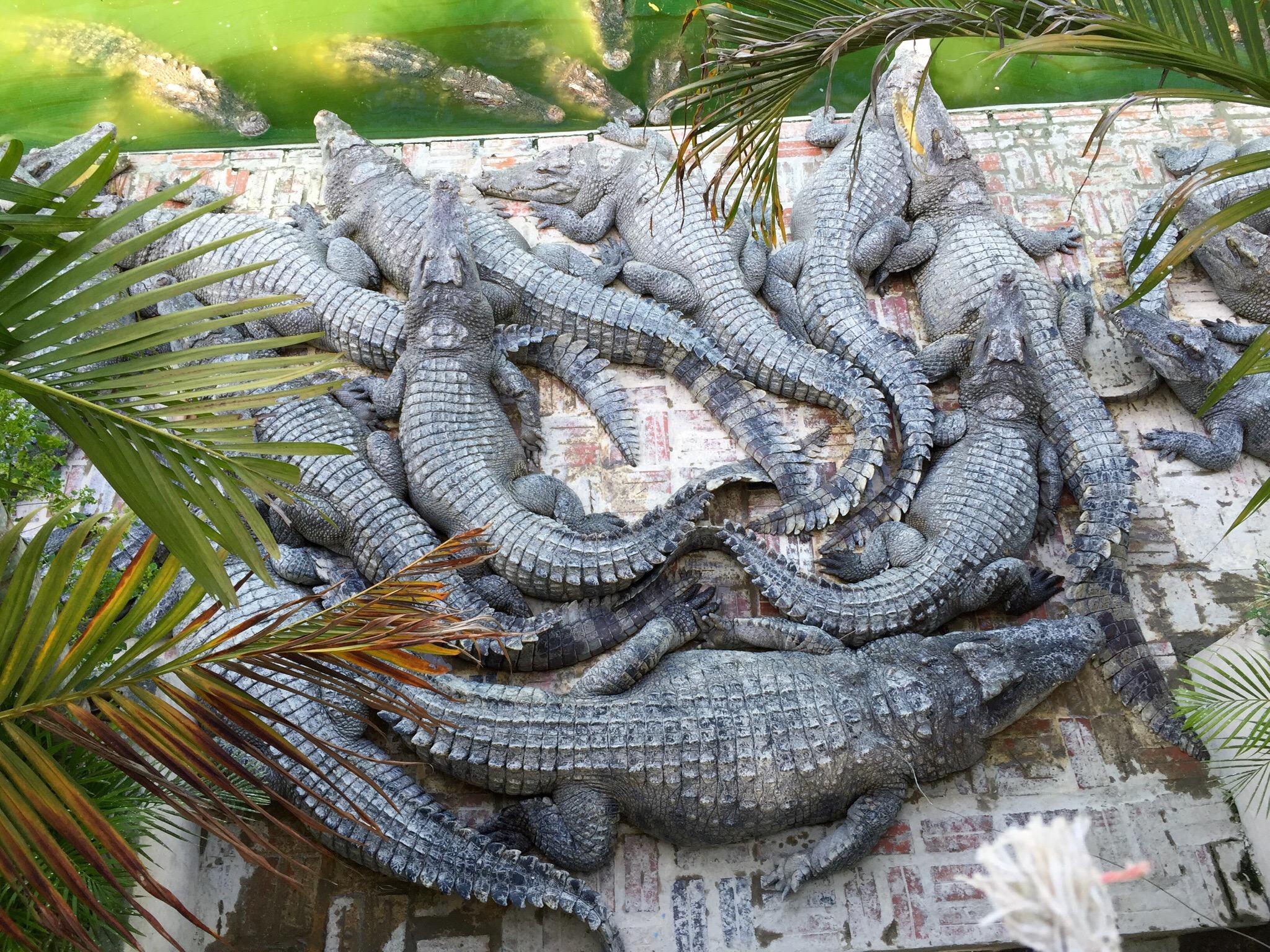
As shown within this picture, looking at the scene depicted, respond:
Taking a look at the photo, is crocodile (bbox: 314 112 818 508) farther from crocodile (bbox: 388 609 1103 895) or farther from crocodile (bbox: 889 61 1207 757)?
crocodile (bbox: 388 609 1103 895)

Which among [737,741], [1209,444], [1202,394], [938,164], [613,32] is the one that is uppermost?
[613,32]

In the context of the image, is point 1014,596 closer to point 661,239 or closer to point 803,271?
point 803,271

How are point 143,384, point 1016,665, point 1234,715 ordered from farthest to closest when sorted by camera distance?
point 1016,665
point 1234,715
point 143,384

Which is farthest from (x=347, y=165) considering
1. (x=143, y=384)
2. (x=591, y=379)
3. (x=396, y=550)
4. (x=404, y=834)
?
(x=143, y=384)

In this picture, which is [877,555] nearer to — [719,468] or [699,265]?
[719,468]

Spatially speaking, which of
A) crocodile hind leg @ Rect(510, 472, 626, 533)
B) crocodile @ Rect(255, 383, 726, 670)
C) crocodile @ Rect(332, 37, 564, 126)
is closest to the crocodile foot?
crocodile @ Rect(255, 383, 726, 670)

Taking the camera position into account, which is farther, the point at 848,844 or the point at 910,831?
the point at 910,831

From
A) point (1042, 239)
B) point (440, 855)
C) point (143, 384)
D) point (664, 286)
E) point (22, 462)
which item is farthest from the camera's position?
point (1042, 239)
